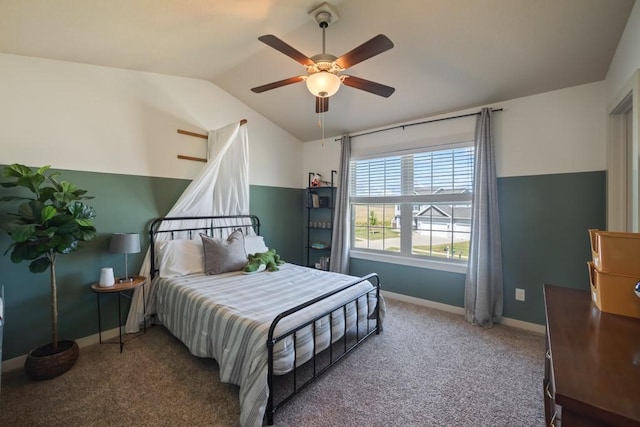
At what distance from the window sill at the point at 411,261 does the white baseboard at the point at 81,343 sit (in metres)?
3.17

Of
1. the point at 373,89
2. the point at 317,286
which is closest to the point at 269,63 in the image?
the point at 373,89

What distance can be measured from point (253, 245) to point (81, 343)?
1958mm

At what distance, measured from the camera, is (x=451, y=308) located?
3.60 metres

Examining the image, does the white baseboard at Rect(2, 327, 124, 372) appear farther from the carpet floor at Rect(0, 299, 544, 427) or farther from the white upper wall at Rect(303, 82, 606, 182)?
the white upper wall at Rect(303, 82, 606, 182)

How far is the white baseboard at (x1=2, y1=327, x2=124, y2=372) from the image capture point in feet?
7.73

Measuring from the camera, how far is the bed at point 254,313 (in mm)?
1805

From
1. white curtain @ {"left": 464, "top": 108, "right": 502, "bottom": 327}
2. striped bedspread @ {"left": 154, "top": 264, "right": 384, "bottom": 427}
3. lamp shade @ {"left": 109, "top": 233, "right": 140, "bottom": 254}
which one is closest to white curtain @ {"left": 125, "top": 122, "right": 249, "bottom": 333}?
striped bedspread @ {"left": 154, "top": 264, "right": 384, "bottom": 427}

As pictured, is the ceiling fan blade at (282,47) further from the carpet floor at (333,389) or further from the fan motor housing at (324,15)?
the carpet floor at (333,389)

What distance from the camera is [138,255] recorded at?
3.12 metres

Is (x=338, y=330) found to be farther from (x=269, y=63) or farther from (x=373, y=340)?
(x=269, y=63)

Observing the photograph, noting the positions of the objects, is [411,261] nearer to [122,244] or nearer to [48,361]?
[122,244]

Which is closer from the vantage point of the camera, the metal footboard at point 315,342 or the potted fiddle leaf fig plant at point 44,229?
the metal footboard at point 315,342

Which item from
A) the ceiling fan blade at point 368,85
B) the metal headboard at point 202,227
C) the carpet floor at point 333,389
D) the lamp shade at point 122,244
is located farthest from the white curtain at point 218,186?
the ceiling fan blade at point 368,85

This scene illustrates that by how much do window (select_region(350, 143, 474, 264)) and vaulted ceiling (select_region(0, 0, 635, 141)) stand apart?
2.57ft
